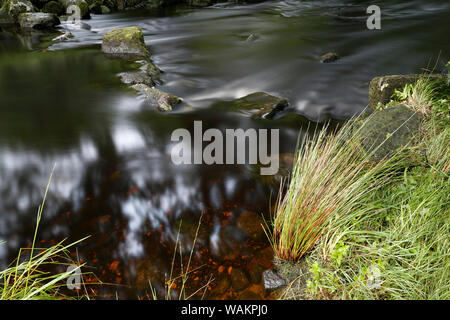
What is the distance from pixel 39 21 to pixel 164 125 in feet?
38.0

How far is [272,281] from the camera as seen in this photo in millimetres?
2455

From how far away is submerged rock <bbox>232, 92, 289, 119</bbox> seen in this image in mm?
5249

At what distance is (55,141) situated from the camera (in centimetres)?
462

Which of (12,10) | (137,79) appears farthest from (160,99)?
(12,10)

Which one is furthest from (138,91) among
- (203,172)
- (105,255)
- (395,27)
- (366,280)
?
(395,27)

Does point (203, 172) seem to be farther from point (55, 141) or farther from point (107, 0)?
point (107, 0)

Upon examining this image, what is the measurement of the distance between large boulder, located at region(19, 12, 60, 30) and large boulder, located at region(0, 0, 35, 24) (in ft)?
4.35

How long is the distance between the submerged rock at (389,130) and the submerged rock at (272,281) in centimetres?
170

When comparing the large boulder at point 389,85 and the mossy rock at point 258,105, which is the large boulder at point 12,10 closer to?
the mossy rock at point 258,105

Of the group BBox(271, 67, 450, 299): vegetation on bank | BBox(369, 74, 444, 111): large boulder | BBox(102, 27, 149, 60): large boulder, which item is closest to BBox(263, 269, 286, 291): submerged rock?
BBox(271, 67, 450, 299): vegetation on bank

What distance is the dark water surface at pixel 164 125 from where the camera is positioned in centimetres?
284

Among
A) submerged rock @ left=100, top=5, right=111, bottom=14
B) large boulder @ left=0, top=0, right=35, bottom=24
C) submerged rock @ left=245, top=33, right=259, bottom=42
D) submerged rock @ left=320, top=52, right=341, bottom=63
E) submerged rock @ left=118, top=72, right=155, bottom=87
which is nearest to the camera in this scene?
submerged rock @ left=118, top=72, right=155, bottom=87

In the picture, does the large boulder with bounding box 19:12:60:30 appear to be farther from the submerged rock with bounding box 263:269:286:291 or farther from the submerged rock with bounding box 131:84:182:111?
the submerged rock with bounding box 263:269:286:291

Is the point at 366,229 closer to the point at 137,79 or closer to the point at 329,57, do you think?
the point at 137,79
